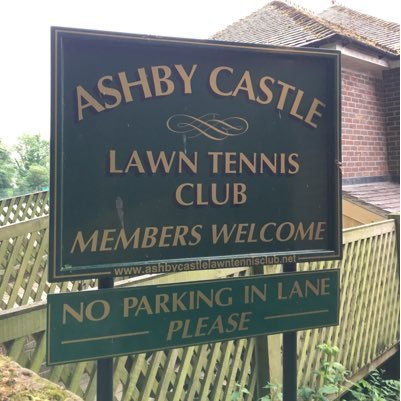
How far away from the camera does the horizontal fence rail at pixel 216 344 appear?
→ 2416 millimetres

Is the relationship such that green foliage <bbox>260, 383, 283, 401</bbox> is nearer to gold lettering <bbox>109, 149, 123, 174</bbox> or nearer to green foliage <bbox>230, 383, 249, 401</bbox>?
green foliage <bbox>230, 383, 249, 401</bbox>

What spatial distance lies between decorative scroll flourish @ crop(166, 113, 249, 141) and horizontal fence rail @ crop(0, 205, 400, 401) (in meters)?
0.93

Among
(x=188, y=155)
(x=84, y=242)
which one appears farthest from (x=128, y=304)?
(x=188, y=155)

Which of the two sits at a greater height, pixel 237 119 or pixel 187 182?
pixel 237 119

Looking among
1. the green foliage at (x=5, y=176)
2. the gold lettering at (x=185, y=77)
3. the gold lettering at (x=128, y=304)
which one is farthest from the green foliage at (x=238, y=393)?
the green foliage at (x=5, y=176)

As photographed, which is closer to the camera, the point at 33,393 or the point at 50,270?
the point at 33,393

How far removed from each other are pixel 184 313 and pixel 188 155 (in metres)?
0.74

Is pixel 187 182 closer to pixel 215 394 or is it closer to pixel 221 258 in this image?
pixel 221 258

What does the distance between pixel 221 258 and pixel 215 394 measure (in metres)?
1.49

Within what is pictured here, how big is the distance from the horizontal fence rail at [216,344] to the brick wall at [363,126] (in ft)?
9.66

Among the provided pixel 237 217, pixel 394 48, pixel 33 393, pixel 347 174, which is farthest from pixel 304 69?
pixel 394 48

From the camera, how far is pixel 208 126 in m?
2.21

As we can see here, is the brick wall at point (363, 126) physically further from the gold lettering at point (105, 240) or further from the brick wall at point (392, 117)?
the gold lettering at point (105, 240)

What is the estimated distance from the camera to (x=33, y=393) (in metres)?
1.75
